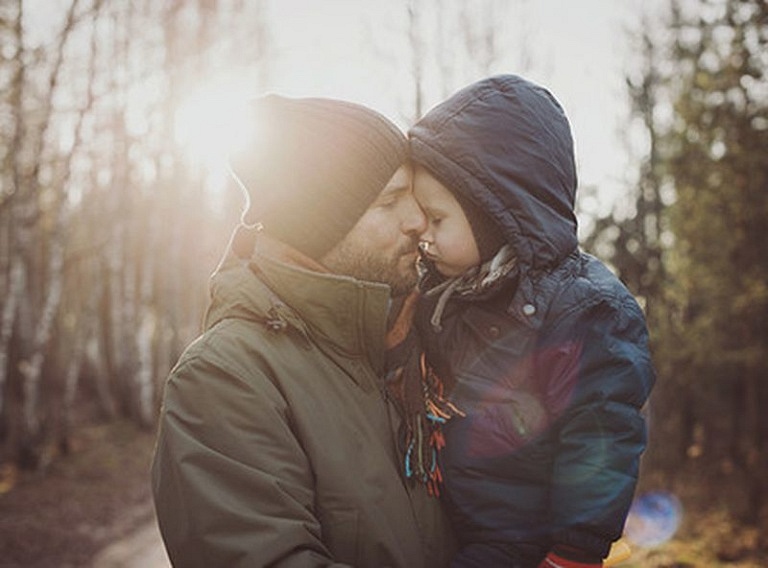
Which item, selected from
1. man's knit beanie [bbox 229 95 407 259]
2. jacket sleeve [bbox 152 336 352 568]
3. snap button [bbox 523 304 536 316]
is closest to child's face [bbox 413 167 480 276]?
man's knit beanie [bbox 229 95 407 259]

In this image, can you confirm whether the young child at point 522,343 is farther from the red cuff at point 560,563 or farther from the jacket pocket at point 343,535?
the jacket pocket at point 343,535

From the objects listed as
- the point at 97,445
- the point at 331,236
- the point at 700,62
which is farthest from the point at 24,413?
the point at 700,62

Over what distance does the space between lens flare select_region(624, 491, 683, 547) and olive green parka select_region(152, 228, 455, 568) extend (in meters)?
9.98

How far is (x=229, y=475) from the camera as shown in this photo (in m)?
1.88

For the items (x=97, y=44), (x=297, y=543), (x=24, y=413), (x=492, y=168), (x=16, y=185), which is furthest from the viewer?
(x=97, y=44)

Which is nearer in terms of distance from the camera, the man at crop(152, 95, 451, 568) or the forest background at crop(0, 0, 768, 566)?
the man at crop(152, 95, 451, 568)

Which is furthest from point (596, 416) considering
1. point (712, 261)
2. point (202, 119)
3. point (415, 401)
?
point (202, 119)

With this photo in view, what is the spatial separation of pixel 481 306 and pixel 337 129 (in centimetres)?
79

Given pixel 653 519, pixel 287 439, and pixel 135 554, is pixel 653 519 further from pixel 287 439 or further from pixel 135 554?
pixel 287 439

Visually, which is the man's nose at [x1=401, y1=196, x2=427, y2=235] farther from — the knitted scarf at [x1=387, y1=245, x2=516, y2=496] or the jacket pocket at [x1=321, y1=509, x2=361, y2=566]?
the jacket pocket at [x1=321, y1=509, x2=361, y2=566]

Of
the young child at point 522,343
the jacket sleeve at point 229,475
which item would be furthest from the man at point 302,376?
→ the young child at point 522,343

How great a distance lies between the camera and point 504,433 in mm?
2387

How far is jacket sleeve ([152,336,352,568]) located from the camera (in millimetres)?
1831

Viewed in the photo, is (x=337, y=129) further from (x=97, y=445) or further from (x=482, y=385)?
(x=97, y=445)
